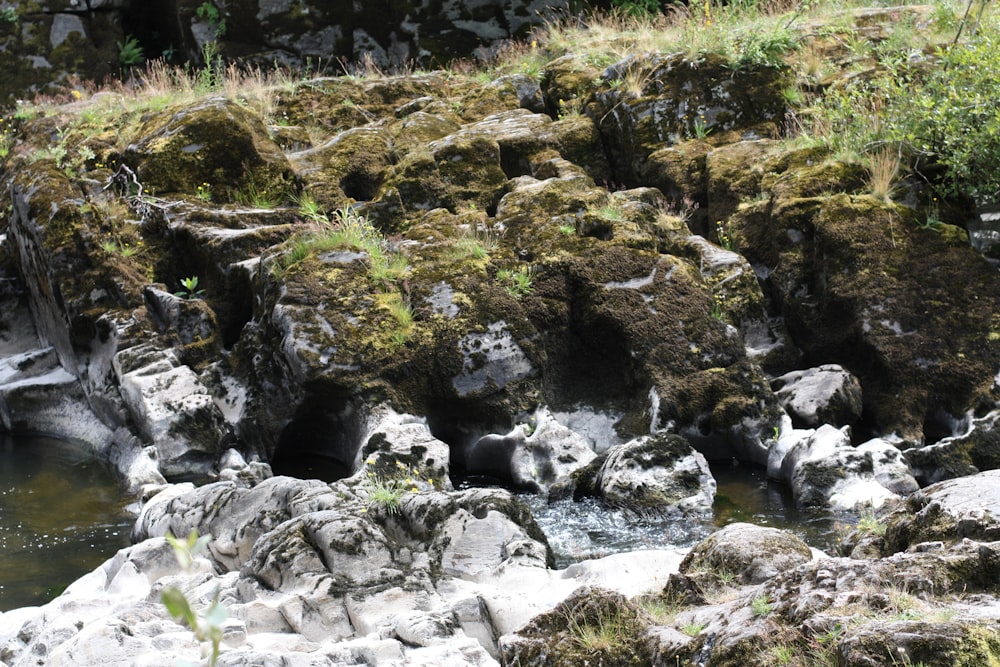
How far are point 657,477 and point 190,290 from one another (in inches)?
284

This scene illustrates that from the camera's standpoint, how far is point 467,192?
49.0 feet

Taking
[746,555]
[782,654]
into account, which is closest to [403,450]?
[746,555]

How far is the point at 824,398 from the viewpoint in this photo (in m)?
11.6

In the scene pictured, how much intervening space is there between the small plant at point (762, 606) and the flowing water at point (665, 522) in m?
3.74

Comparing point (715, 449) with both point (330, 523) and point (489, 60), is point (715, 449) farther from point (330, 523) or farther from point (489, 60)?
point (489, 60)

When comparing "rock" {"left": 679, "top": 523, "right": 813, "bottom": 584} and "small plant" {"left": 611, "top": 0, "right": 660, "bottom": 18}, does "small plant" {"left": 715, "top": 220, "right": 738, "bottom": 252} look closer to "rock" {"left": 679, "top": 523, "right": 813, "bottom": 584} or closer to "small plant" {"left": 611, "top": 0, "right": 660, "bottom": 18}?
"rock" {"left": 679, "top": 523, "right": 813, "bottom": 584}

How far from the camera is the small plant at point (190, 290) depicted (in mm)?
13570

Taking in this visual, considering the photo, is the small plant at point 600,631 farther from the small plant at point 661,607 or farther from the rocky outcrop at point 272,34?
the rocky outcrop at point 272,34

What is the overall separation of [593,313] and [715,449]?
2.26 metres

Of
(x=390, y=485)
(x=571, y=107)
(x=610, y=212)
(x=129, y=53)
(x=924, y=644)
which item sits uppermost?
(x=129, y=53)

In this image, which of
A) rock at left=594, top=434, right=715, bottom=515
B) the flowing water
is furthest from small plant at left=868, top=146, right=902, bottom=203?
rock at left=594, top=434, right=715, bottom=515

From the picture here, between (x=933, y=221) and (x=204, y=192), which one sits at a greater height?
(x=204, y=192)

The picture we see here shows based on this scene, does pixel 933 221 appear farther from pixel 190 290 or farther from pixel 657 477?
pixel 190 290

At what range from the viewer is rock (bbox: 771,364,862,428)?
37.7 feet
